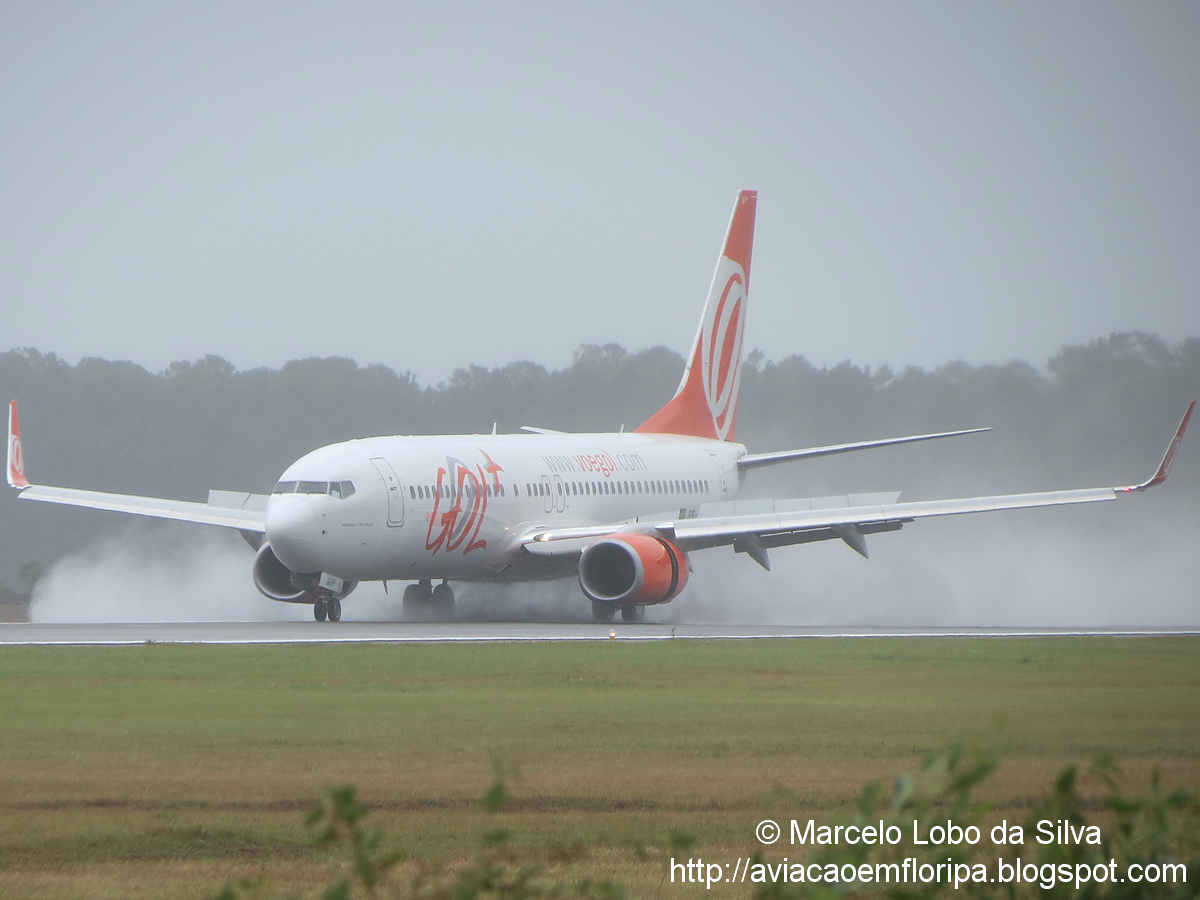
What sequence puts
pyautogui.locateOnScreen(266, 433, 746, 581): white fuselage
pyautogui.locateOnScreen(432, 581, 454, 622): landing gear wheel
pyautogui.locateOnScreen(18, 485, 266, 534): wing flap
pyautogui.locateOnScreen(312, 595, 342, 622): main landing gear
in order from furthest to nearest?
pyautogui.locateOnScreen(432, 581, 454, 622): landing gear wheel, pyautogui.locateOnScreen(18, 485, 266, 534): wing flap, pyautogui.locateOnScreen(312, 595, 342, 622): main landing gear, pyautogui.locateOnScreen(266, 433, 746, 581): white fuselage

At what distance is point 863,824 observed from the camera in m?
3.90

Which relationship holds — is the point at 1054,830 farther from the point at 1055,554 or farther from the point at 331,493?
the point at 1055,554

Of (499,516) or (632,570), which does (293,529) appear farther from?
(632,570)

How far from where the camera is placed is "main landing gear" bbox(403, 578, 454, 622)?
35125 millimetres

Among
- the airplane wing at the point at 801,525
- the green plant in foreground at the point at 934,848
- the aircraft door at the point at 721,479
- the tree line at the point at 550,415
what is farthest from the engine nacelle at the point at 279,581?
the green plant in foreground at the point at 934,848

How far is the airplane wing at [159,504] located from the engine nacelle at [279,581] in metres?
0.69

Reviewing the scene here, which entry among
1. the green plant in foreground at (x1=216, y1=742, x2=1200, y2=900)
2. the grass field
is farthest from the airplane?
the green plant in foreground at (x1=216, y1=742, x2=1200, y2=900)

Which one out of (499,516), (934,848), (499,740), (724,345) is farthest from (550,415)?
(934,848)

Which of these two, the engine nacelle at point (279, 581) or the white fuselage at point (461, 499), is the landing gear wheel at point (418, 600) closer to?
the white fuselage at point (461, 499)

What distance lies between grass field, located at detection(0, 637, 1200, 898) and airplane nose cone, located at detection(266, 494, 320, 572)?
17.7 ft

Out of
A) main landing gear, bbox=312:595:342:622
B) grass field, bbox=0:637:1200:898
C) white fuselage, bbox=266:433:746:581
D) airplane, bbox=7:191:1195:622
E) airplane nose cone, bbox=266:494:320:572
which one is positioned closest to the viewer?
grass field, bbox=0:637:1200:898

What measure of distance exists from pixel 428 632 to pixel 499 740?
1405cm

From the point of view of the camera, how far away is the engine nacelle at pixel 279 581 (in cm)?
3216

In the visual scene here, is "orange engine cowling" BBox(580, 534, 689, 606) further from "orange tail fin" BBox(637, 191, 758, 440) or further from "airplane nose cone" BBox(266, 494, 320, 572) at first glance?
"orange tail fin" BBox(637, 191, 758, 440)
